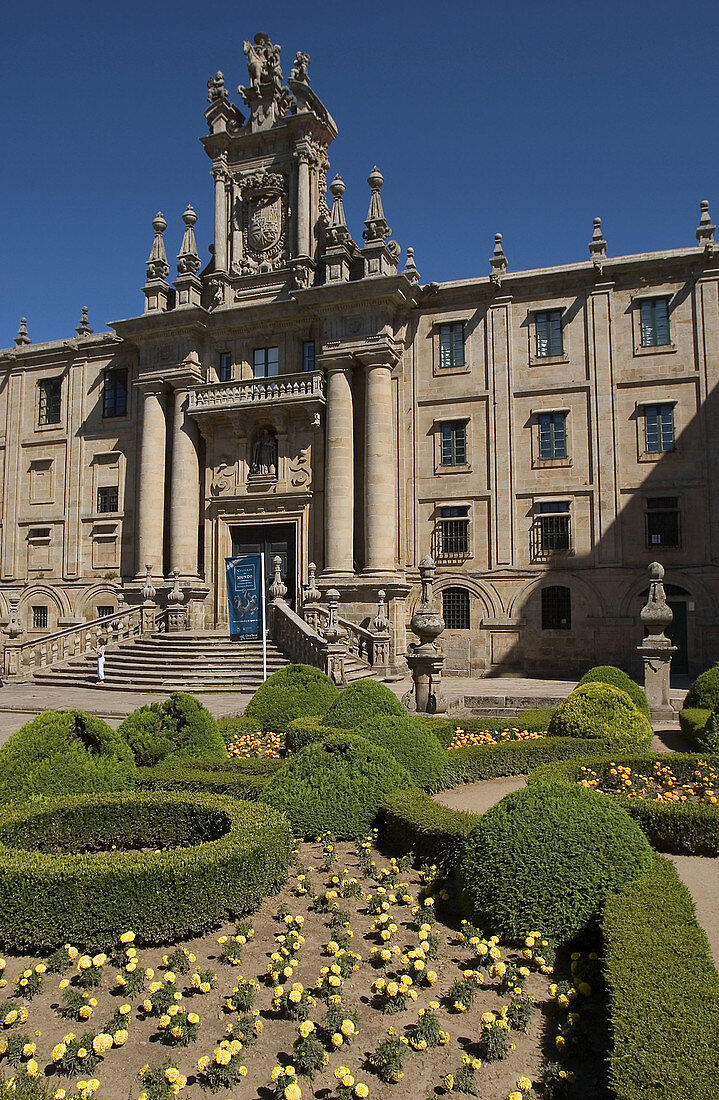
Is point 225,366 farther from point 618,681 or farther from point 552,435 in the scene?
point 618,681

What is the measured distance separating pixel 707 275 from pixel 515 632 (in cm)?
1421

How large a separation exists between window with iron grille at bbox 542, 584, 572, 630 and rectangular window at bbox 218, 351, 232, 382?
15.7 m

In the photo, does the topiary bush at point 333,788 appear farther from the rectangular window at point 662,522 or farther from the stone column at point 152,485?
the stone column at point 152,485

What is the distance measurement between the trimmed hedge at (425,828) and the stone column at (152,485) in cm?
2386

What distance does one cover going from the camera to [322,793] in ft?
27.7

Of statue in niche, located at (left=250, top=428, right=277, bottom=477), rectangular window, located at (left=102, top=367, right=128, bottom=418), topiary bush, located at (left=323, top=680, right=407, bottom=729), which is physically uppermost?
rectangular window, located at (left=102, top=367, right=128, bottom=418)

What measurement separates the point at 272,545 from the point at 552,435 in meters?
11.6

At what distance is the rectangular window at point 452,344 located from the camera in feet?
94.5

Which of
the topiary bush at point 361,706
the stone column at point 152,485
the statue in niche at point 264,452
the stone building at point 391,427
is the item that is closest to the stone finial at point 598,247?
the stone building at point 391,427

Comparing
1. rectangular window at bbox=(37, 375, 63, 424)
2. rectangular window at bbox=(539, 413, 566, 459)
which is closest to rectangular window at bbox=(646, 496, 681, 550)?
rectangular window at bbox=(539, 413, 566, 459)

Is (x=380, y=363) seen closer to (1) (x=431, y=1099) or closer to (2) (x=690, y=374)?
(2) (x=690, y=374)

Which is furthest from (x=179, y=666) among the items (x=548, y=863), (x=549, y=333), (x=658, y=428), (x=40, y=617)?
(x=548, y=863)

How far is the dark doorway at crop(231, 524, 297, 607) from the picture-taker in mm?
29453

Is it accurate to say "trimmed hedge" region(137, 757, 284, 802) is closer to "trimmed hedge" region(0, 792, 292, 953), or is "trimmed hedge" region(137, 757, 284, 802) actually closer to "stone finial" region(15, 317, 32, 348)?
"trimmed hedge" region(0, 792, 292, 953)
